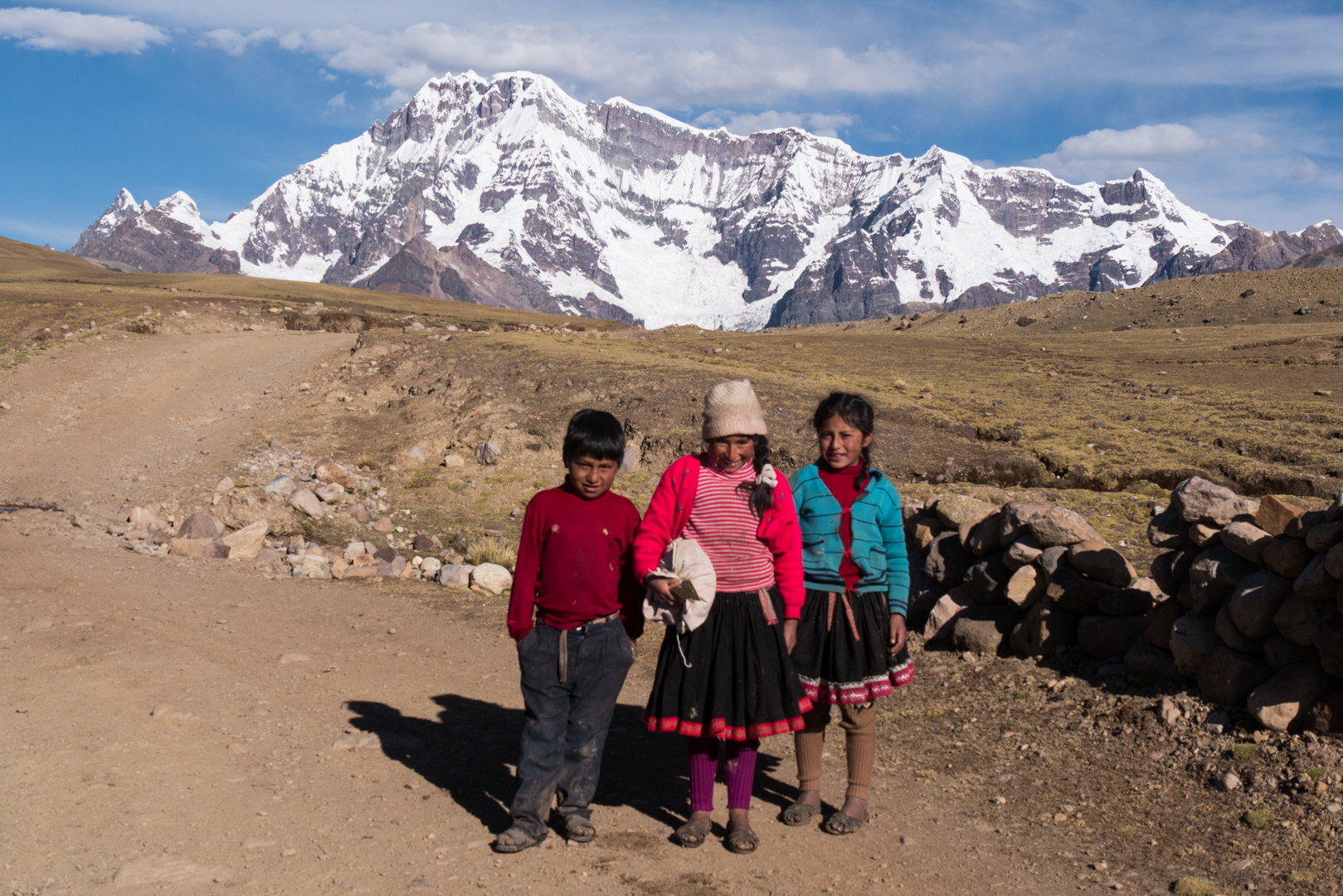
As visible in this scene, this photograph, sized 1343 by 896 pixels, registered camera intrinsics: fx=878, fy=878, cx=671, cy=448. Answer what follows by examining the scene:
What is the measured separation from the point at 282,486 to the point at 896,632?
1024 centimetres

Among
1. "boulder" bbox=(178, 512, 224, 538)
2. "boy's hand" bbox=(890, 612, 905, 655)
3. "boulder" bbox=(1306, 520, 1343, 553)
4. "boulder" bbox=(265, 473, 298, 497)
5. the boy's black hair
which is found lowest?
"boulder" bbox=(178, 512, 224, 538)

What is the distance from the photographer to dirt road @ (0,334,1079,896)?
12.9ft

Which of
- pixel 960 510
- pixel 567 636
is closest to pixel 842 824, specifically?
pixel 567 636

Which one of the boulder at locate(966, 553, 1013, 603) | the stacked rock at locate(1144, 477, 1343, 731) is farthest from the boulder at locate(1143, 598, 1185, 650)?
the boulder at locate(966, 553, 1013, 603)

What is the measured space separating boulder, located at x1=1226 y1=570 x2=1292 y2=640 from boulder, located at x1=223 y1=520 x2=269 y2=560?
972cm

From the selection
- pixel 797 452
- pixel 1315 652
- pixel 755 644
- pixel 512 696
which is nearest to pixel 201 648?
pixel 512 696

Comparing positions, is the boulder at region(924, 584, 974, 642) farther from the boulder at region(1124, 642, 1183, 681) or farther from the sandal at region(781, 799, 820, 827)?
the sandal at region(781, 799, 820, 827)

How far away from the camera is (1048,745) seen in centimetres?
566

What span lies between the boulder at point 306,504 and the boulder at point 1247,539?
416 inches

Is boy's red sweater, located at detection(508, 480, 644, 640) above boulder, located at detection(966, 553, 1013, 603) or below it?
above

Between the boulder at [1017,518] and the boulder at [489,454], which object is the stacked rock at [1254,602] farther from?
the boulder at [489,454]

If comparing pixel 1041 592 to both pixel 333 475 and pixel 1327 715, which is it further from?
pixel 333 475

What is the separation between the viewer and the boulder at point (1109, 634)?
6445 millimetres

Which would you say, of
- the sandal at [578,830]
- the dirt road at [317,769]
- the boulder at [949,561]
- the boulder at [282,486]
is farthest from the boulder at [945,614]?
the boulder at [282,486]
